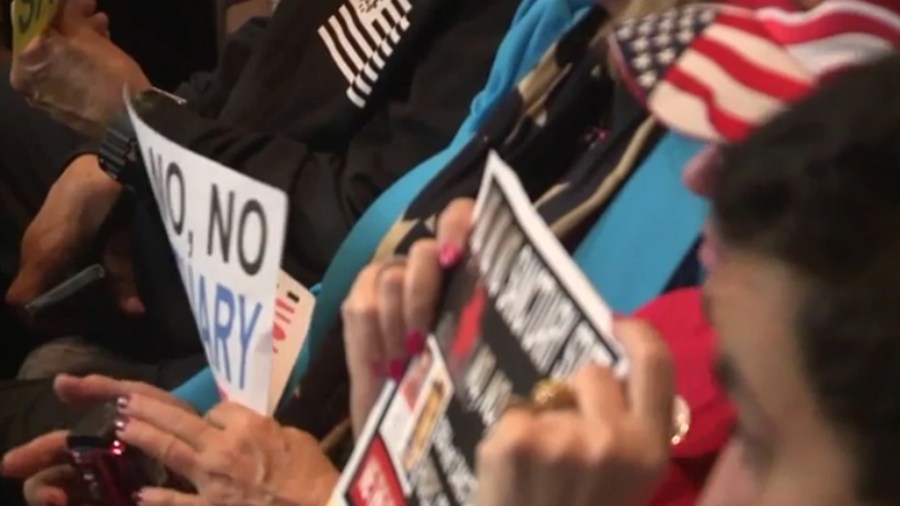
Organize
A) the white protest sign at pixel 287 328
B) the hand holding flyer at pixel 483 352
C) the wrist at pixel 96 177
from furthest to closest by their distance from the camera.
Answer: the wrist at pixel 96 177, the white protest sign at pixel 287 328, the hand holding flyer at pixel 483 352

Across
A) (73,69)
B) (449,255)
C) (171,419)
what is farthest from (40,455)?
(449,255)

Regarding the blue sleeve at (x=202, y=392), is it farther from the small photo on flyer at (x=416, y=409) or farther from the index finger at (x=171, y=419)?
the small photo on flyer at (x=416, y=409)

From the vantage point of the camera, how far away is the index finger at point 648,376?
1.78ft

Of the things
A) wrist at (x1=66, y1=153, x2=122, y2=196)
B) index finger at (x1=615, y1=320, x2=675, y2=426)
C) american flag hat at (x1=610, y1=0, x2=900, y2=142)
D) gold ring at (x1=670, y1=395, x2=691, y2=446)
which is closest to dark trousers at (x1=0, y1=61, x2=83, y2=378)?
wrist at (x1=66, y1=153, x2=122, y2=196)

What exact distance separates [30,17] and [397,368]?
0.71 meters

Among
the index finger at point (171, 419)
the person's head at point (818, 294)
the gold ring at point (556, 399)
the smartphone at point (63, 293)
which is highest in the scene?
the person's head at point (818, 294)

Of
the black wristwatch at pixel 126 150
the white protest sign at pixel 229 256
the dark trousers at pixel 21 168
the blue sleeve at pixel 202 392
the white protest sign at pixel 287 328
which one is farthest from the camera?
the dark trousers at pixel 21 168

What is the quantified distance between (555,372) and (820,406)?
148 mm

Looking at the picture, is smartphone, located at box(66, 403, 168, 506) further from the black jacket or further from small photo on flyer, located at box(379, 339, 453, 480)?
small photo on flyer, located at box(379, 339, 453, 480)

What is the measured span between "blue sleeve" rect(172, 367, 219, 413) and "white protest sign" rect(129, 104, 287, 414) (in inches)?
6.3

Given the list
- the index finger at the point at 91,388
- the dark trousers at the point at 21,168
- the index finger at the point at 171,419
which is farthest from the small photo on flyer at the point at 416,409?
the dark trousers at the point at 21,168

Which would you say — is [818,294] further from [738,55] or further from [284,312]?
[284,312]

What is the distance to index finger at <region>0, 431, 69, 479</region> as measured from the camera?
3.64ft

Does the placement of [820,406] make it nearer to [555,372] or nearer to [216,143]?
[555,372]
